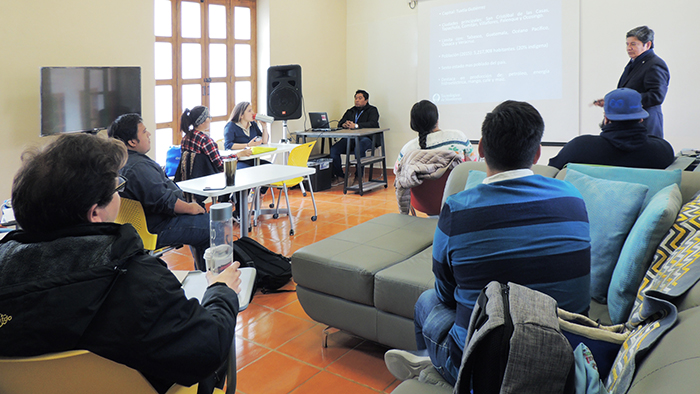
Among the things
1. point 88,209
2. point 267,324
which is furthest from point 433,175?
point 88,209

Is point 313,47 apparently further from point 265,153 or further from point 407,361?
point 407,361

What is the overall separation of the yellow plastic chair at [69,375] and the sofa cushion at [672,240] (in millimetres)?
1358

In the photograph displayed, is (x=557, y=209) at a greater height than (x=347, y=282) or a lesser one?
greater

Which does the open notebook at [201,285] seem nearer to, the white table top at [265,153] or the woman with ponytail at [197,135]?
the woman with ponytail at [197,135]

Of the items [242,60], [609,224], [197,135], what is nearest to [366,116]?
[242,60]

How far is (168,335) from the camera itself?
109 centimetres

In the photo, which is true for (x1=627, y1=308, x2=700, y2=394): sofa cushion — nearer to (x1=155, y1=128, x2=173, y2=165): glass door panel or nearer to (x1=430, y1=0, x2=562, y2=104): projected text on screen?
(x1=155, y1=128, x2=173, y2=165): glass door panel

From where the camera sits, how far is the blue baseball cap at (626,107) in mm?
2588

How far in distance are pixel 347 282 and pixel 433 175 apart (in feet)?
3.71

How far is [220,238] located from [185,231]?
1.12 m

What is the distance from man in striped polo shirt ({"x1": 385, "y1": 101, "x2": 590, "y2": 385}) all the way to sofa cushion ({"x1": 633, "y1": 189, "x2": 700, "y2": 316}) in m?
0.22

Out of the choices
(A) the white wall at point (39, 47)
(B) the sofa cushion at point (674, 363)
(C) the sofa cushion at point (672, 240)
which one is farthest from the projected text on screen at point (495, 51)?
(B) the sofa cushion at point (674, 363)

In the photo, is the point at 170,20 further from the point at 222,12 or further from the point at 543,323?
the point at 543,323

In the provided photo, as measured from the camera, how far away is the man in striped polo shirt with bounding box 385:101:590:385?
52.9 inches
